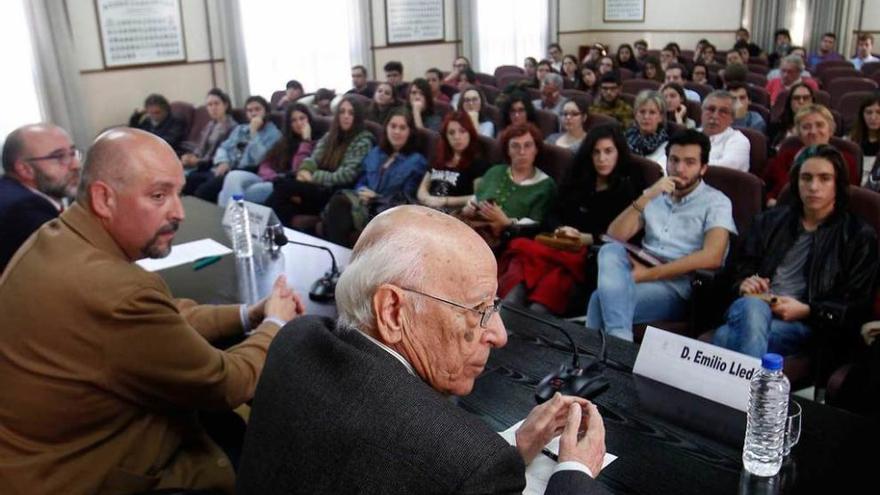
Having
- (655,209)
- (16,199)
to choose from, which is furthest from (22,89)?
(655,209)

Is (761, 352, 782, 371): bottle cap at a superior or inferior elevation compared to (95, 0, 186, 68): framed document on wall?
inferior

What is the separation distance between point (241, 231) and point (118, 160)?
3.80 feet

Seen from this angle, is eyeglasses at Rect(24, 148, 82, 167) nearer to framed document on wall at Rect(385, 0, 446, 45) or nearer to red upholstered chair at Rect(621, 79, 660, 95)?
red upholstered chair at Rect(621, 79, 660, 95)

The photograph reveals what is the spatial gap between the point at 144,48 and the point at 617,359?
7.07 m

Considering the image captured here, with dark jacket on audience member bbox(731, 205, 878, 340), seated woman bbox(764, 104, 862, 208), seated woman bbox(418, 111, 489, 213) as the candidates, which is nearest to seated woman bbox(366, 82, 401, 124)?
seated woman bbox(418, 111, 489, 213)

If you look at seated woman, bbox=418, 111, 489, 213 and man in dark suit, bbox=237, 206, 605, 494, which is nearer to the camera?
man in dark suit, bbox=237, 206, 605, 494

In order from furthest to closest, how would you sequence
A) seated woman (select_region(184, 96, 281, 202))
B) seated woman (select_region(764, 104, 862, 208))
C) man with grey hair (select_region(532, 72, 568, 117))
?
1. man with grey hair (select_region(532, 72, 568, 117))
2. seated woman (select_region(184, 96, 281, 202))
3. seated woman (select_region(764, 104, 862, 208))

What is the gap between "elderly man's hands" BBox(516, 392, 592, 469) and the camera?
1391mm

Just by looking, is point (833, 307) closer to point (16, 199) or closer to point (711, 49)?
point (16, 199)

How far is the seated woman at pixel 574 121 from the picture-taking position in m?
4.99

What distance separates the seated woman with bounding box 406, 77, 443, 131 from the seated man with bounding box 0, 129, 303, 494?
4508 mm

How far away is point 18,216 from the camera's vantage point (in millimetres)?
2604

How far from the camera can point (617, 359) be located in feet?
6.04

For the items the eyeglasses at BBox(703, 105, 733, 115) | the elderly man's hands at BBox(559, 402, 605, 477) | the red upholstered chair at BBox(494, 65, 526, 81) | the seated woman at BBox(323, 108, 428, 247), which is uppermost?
the eyeglasses at BBox(703, 105, 733, 115)
